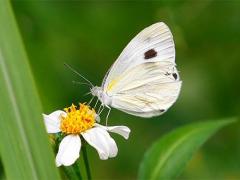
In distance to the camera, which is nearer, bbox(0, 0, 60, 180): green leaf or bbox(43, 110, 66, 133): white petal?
bbox(0, 0, 60, 180): green leaf

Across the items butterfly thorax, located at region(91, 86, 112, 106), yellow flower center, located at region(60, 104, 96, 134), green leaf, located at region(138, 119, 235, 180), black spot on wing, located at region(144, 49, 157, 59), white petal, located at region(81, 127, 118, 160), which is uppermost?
black spot on wing, located at region(144, 49, 157, 59)

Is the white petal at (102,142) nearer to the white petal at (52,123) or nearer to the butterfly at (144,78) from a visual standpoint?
the white petal at (52,123)

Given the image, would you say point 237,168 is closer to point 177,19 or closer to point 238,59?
point 238,59

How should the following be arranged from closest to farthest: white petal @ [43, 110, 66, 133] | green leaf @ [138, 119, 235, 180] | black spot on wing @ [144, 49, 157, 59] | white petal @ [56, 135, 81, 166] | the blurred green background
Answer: white petal @ [56, 135, 81, 166], white petal @ [43, 110, 66, 133], green leaf @ [138, 119, 235, 180], black spot on wing @ [144, 49, 157, 59], the blurred green background

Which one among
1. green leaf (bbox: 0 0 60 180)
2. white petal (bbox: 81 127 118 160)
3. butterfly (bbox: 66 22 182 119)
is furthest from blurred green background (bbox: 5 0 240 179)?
green leaf (bbox: 0 0 60 180)

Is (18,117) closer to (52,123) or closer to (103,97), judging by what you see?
(52,123)

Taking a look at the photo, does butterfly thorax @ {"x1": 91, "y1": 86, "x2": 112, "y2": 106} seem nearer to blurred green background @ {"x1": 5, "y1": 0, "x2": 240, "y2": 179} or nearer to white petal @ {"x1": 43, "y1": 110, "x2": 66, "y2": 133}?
white petal @ {"x1": 43, "y1": 110, "x2": 66, "y2": 133}

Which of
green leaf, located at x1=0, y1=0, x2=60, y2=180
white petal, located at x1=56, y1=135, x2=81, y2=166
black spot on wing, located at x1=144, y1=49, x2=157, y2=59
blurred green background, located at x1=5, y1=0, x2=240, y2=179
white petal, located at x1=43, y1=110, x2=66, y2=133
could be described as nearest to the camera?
green leaf, located at x1=0, y1=0, x2=60, y2=180
